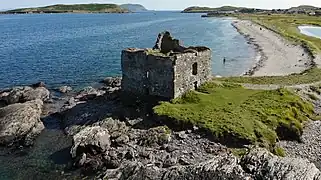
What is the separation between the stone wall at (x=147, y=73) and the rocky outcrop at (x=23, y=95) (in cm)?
1341

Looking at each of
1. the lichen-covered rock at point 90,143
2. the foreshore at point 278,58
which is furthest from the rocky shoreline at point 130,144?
the foreshore at point 278,58

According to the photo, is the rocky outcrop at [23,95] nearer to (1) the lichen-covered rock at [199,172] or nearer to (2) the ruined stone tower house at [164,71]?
(2) the ruined stone tower house at [164,71]

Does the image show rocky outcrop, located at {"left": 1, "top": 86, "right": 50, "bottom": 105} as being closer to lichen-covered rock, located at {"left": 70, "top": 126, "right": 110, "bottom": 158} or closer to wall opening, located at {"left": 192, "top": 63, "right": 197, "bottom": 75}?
lichen-covered rock, located at {"left": 70, "top": 126, "right": 110, "bottom": 158}

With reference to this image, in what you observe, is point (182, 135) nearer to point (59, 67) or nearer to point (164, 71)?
point (164, 71)

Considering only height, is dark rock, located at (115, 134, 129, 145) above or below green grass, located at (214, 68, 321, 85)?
below

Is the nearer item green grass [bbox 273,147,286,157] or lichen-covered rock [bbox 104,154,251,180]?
lichen-covered rock [bbox 104,154,251,180]

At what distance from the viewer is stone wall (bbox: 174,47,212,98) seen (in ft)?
142

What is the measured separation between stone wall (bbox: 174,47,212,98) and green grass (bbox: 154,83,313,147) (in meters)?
0.96

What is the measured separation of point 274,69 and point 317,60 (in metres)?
9.99

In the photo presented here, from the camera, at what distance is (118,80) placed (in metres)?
63.7

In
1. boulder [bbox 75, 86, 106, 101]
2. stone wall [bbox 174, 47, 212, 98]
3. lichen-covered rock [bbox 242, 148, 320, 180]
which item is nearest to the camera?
lichen-covered rock [bbox 242, 148, 320, 180]

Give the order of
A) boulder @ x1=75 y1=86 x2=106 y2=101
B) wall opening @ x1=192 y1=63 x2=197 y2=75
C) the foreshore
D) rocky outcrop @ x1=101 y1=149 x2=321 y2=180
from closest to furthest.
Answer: rocky outcrop @ x1=101 y1=149 x2=321 y2=180 → wall opening @ x1=192 y1=63 x2=197 y2=75 → boulder @ x1=75 y1=86 x2=106 y2=101 → the foreshore

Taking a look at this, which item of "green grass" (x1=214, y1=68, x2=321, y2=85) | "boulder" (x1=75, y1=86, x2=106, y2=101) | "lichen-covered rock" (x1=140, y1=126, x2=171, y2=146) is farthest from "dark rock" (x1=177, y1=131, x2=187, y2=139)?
"green grass" (x1=214, y1=68, x2=321, y2=85)

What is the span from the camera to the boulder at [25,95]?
170 feet
